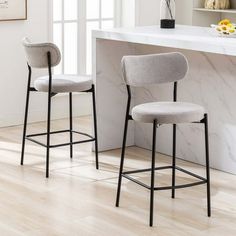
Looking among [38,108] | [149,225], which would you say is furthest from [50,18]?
[149,225]

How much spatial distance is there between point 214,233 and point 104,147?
1855 mm

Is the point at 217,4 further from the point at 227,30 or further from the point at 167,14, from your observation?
the point at 227,30

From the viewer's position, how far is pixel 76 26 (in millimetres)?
6543

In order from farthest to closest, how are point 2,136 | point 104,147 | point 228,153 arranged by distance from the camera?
point 2,136
point 104,147
point 228,153

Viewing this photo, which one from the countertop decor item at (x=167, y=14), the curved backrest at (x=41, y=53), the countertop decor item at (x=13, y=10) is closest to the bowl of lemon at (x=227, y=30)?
the countertop decor item at (x=167, y=14)

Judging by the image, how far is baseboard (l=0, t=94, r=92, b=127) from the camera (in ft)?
20.2

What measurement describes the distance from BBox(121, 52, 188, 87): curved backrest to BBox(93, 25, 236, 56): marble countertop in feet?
1.12

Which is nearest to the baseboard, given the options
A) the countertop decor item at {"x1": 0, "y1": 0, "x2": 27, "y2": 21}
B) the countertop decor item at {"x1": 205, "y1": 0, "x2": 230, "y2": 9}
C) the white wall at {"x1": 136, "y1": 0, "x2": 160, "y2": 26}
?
the countertop decor item at {"x1": 0, "y1": 0, "x2": 27, "y2": 21}

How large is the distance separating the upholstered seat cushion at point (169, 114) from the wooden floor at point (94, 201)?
0.55m

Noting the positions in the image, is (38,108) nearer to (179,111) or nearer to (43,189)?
(43,189)

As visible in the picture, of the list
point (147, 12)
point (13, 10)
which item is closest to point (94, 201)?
point (13, 10)

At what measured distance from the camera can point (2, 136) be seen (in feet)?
19.0

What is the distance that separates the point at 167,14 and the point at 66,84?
1.06 m

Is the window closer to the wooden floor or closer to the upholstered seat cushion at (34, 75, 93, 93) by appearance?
the wooden floor
